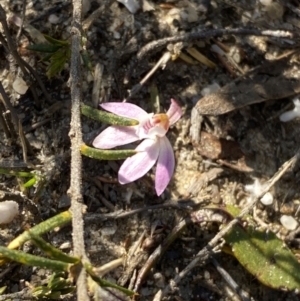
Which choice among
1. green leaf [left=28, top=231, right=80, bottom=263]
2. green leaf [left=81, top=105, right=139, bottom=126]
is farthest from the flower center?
green leaf [left=28, top=231, right=80, bottom=263]

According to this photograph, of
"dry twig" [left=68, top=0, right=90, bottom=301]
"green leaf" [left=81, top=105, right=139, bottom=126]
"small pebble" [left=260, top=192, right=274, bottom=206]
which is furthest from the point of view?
"small pebble" [left=260, top=192, right=274, bottom=206]

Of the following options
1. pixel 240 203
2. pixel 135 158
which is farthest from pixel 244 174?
pixel 135 158

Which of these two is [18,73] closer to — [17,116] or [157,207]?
[17,116]

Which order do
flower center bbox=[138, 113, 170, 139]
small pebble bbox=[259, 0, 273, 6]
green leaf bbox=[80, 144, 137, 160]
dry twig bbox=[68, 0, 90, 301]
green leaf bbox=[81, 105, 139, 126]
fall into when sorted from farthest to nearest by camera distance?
small pebble bbox=[259, 0, 273, 6] → flower center bbox=[138, 113, 170, 139] → green leaf bbox=[81, 105, 139, 126] → green leaf bbox=[80, 144, 137, 160] → dry twig bbox=[68, 0, 90, 301]

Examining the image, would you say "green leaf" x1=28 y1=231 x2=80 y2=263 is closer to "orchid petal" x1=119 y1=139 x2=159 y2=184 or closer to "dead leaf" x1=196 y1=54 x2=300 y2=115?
"orchid petal" x1=119 y1=139 x2=159 y2=184

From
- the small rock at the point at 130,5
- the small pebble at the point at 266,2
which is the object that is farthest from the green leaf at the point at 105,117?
the small pebble at the point at 266,2

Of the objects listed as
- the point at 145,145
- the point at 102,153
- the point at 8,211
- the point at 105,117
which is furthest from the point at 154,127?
the point at 8,211

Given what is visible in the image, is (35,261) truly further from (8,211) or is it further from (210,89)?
(210,89)

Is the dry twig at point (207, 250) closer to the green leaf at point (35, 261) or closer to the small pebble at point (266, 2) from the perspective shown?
the green leaf at point (35, 261)
